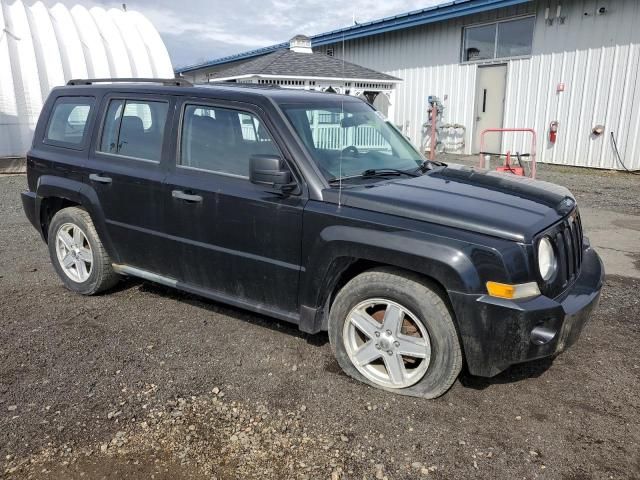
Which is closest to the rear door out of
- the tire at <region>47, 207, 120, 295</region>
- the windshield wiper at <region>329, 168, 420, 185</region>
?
the tire at <region>47, 207, 120, 295</region>

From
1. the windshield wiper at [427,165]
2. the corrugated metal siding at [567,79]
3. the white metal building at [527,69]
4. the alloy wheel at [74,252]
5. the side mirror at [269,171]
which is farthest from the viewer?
the white metal building at [527,69]

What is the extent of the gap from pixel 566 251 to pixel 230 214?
2200 millimetres

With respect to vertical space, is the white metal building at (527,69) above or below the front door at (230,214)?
above

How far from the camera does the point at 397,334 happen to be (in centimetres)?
323

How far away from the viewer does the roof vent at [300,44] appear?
695 inches

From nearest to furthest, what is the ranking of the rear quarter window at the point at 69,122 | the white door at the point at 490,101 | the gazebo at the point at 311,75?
the rear quarter window at the point at 69,122 < the gazebo at the point at 311,75 < the white door at the point at 490,101

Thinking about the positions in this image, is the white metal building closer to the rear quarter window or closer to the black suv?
the rear quarter window

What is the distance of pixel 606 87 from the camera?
12.8 m

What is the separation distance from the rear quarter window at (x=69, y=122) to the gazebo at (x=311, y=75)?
9.31 meters

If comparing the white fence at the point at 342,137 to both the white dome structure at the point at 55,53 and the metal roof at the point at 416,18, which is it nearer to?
the metal roof at the point at 416,18

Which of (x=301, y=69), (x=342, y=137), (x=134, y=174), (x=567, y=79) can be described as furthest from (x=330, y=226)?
(x=301, y=69)

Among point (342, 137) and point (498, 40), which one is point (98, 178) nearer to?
point (342, 137)

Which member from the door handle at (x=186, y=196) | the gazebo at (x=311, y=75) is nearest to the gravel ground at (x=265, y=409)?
the door handle at (x=186, y=196)

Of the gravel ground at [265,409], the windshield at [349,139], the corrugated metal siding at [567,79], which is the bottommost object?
the gravel ground at [265,409]
